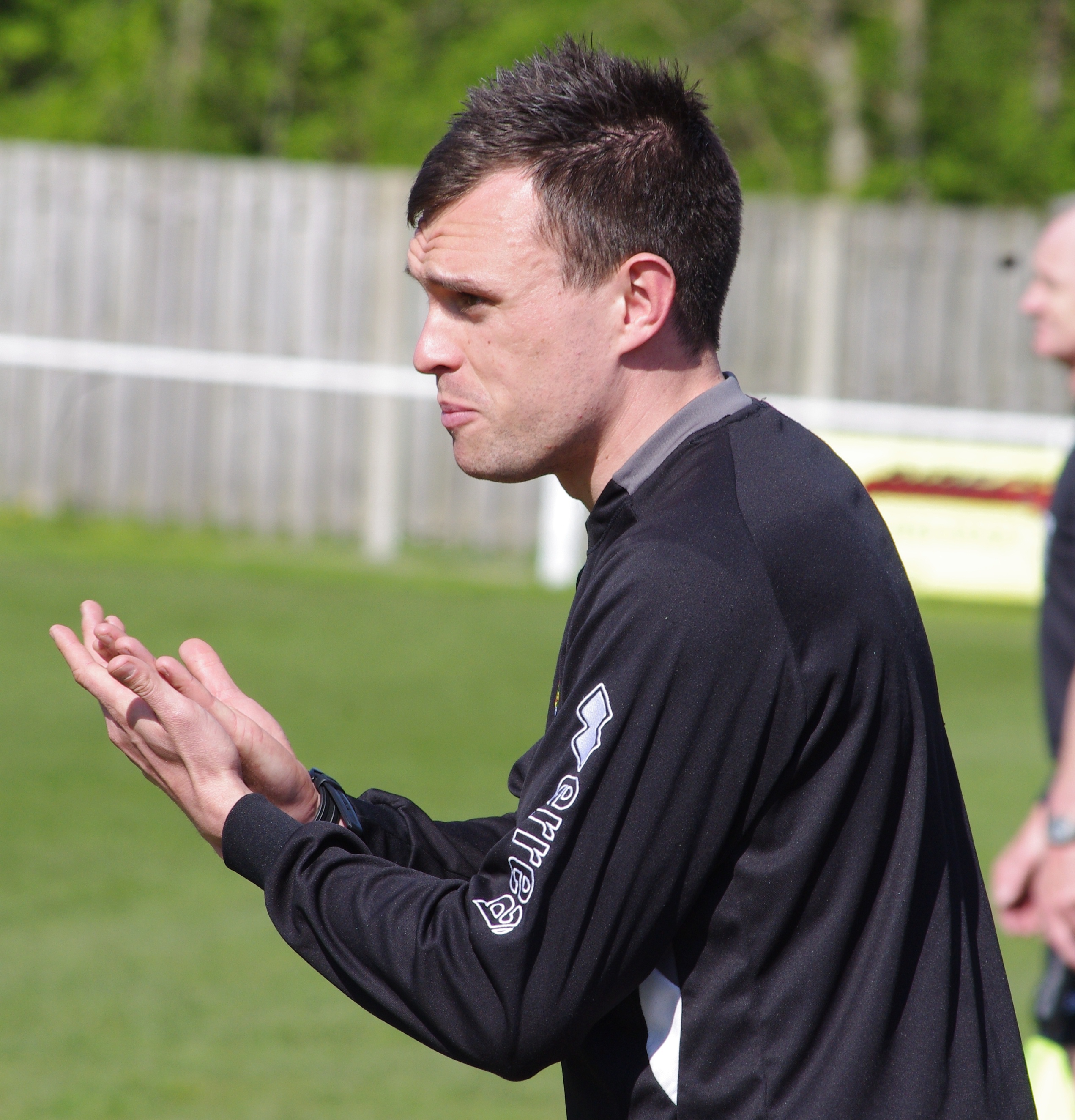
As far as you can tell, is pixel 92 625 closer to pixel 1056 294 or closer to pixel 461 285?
pixel 461 285

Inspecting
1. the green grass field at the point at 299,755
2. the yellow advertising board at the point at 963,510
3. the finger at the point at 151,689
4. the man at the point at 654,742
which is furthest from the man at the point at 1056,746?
the yellow advertising board at the point at 963,510

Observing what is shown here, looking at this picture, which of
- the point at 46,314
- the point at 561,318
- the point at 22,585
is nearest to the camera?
the point at 561,318

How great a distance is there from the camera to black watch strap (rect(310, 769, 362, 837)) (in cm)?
225

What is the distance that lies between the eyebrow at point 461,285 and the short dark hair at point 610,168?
0.09 meters

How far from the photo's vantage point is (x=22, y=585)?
10.2 meters

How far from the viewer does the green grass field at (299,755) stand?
14.5ft

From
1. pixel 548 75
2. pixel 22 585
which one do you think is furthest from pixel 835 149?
pixel 548 75

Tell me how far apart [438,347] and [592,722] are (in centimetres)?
59

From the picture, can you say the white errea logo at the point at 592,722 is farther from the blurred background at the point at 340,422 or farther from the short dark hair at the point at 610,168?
the blurred background at the point at 340,422

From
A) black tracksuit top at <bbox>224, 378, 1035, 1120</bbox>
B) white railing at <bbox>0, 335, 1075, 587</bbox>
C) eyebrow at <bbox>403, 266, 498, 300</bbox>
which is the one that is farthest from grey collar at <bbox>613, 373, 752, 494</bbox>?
white railing at <bbox>0, 335, 1075, 587</bbox>

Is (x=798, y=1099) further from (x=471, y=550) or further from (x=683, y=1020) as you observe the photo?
(x=471, y=550)

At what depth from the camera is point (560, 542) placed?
11.6 metres

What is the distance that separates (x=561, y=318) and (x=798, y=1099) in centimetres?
94

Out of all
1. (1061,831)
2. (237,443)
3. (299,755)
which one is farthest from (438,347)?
(237,443)
